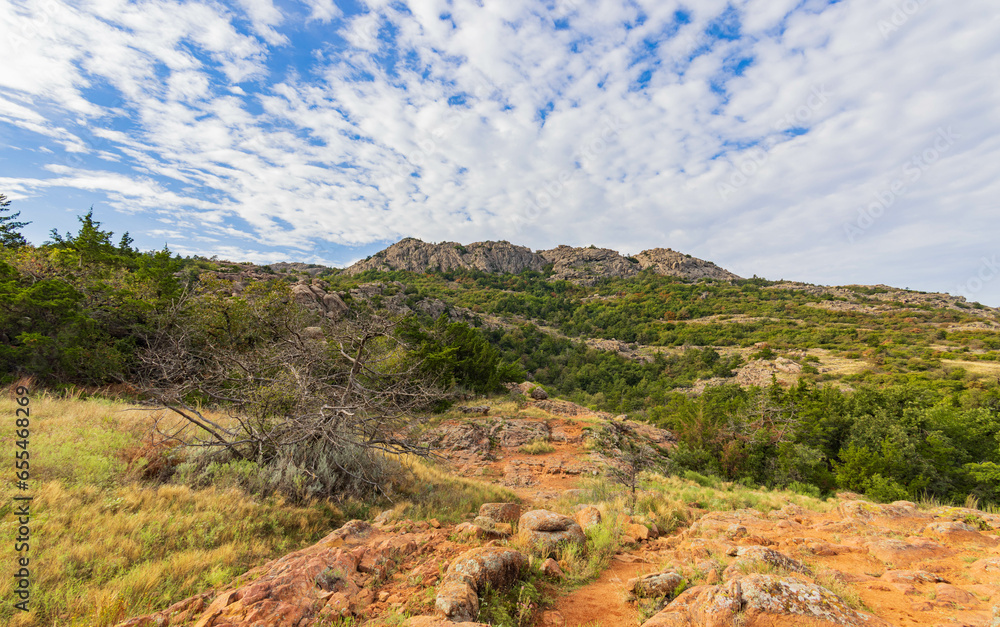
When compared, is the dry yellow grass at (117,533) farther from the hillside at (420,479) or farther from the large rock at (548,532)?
the large rock at (548,532)

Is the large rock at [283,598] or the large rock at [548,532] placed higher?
the large rock at [283,598]

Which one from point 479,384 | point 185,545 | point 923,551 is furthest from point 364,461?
point 479,384

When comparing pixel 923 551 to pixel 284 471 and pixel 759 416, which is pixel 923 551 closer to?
pixel 284 471

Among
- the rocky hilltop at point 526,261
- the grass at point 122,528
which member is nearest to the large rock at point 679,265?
the rocky hilltop at point 526,261

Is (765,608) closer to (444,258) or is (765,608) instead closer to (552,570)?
(552,570)

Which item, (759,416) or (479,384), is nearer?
(759,416)

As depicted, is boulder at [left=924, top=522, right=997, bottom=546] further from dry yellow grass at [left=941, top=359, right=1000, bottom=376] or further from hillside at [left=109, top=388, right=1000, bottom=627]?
dry yellow grass at [left=941, top=359, right=1000, bottom=376]

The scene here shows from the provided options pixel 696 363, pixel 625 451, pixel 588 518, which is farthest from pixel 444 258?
pixel 588 518

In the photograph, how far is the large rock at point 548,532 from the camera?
4312 millimetres

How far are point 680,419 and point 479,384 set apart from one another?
11.8m

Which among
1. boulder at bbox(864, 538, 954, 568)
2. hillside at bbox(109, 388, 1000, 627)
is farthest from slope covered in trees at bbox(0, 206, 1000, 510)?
boulder at bbox(864, 538, 954, 568)

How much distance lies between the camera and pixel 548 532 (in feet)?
15.5

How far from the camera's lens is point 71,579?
9.76 feet

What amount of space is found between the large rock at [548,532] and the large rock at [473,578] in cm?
67
